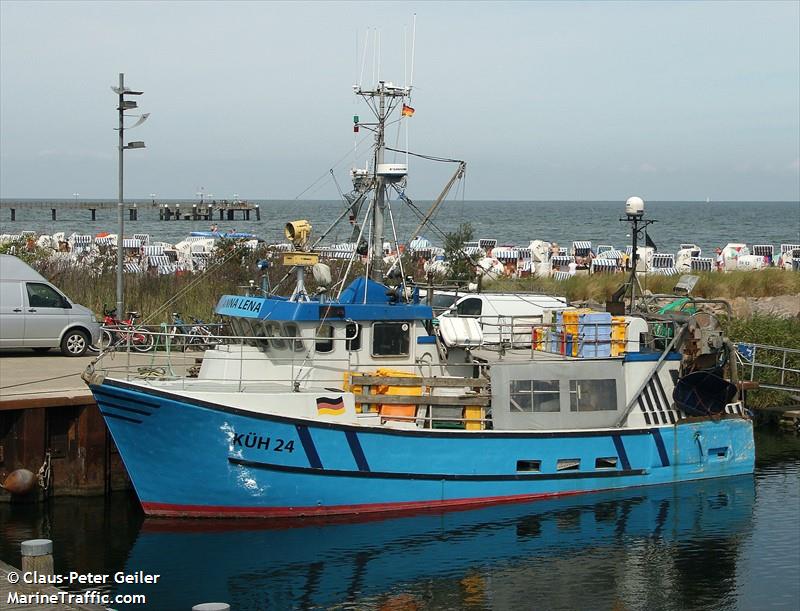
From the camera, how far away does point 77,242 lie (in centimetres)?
5906

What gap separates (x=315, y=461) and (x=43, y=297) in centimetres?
1002

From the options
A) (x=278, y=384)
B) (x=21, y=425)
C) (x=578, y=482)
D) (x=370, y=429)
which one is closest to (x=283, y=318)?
(x=278, y=384)

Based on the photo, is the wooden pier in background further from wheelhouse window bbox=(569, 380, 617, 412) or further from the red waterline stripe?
the red waterline stripe

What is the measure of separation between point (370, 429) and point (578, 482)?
454 centimetres

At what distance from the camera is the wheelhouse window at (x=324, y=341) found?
18625mm

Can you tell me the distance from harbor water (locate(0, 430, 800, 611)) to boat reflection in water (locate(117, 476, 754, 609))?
3 centimetres

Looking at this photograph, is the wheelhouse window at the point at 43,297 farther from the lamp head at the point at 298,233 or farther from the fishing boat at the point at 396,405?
the lamp head at the point at 298,233

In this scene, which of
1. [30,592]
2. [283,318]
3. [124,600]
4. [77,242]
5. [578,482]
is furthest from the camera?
[77,242]

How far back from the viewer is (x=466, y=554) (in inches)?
666

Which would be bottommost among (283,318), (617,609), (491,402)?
(617,609)

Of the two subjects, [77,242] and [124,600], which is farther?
[77,242]

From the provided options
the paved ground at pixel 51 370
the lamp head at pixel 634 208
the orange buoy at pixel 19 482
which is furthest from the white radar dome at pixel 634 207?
the orange buoy at pixel 19 482

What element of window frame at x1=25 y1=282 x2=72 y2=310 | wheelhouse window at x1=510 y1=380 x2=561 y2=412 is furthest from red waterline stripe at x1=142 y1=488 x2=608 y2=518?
window frame at x1=25 y1=282 x2=72 y2=310

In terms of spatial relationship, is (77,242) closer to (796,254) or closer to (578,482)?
(796,254)
